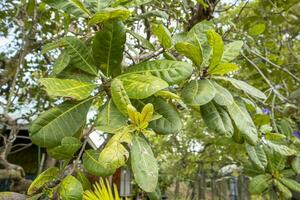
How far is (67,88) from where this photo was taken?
762 millimetres

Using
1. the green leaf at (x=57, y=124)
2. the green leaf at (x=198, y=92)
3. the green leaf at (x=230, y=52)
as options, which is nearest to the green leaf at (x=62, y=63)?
the green leaf at (x=57, y=124)

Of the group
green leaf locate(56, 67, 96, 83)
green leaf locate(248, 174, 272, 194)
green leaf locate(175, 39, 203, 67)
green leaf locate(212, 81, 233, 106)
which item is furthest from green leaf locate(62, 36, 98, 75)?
green leaf locate(248, 174, 272, 194)

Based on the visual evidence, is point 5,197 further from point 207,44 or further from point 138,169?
point 207,44

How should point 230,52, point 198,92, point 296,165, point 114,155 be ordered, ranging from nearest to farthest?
1. point 114,155
2. point 198,92
3. point 230,52
4. point 296,165

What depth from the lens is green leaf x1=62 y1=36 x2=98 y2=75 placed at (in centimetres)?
88

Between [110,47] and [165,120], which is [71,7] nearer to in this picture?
[110,47]

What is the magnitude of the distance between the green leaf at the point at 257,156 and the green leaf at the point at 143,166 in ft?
1.98

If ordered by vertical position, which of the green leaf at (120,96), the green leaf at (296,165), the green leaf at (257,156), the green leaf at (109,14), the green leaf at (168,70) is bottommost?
the green leaf at (296,165)

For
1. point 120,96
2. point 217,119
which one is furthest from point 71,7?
point 217,119

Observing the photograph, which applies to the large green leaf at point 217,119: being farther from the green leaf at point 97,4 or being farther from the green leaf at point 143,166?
the green leaf at point 97,4

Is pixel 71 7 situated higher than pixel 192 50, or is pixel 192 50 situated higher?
pixel 71 7

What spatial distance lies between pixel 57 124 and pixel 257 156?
777mm

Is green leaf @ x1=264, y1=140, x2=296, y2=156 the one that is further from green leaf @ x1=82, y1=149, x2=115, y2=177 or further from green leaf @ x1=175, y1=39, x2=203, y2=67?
green leaf @ x1=82, y1=149, x2=115, y2=177

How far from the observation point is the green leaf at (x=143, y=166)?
68cm
